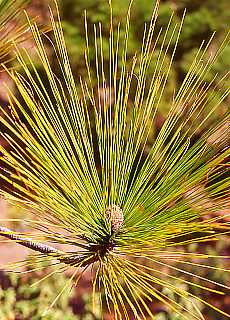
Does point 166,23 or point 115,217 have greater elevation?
point 166,23

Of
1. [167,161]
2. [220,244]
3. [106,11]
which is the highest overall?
[106,11]

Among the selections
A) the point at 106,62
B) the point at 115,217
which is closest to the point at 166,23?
the point at 106,62

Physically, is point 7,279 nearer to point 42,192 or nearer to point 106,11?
point 106,11

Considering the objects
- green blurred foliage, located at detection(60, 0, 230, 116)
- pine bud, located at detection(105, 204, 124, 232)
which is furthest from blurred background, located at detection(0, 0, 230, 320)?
pine bud, located at detection(105, 204, 124, 232)

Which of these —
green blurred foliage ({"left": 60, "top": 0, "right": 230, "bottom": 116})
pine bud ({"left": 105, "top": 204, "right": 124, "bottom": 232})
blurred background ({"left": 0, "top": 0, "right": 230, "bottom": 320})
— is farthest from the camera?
green blurred foliage ({"left": 60, "top": 0, "right": 230, "bottom": 116})

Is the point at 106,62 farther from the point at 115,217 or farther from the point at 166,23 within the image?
the point at 115,217

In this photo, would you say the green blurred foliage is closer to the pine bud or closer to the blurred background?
the blurred background

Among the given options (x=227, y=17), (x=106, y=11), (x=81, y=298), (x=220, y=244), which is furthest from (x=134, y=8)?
(x=81, y=298)

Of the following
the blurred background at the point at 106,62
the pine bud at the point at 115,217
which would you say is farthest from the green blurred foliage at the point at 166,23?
the pine bud at the point at 115,217
